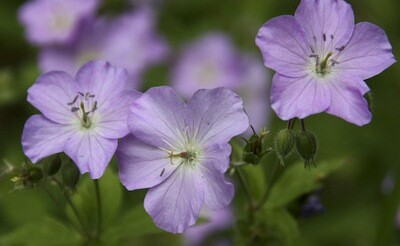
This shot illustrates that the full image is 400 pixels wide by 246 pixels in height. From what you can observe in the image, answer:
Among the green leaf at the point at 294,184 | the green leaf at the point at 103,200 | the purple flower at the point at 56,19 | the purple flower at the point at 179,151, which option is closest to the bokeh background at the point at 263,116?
the purple flower at the point at 56,19

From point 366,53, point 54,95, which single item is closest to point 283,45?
point 366,53

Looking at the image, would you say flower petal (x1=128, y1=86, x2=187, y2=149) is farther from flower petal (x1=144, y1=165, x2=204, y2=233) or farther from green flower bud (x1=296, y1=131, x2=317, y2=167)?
green flower bud (x1=296, y1=131, x2=317, y2=167)

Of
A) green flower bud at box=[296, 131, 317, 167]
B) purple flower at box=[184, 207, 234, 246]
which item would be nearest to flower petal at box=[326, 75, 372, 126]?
green flower bud at box=[296, 131, 317, 167]

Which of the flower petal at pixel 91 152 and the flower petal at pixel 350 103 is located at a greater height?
the flower petal at pixel 350 103

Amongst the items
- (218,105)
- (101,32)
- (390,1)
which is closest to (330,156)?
(390,1)

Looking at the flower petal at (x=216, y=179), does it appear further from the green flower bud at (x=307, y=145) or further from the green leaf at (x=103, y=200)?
the green leaf at (x=103, y=200)

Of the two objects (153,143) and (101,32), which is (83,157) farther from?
(101,32)

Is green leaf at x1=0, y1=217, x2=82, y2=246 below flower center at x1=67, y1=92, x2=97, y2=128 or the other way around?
below

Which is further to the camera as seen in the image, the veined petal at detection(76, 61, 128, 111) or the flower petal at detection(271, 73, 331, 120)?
the veined petal at detection(76, 61, 128, 111)
